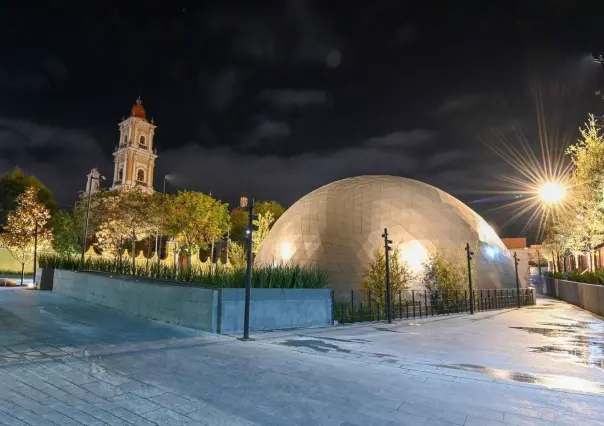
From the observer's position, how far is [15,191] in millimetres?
59031

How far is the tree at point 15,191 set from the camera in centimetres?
5828

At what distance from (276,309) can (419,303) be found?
419 inches

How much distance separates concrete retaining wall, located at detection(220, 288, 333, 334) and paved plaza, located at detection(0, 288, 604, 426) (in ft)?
3.13

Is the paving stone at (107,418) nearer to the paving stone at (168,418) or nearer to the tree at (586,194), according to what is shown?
the paving stone at (168,418)

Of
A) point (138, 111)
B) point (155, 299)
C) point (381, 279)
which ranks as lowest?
point (155, 299)

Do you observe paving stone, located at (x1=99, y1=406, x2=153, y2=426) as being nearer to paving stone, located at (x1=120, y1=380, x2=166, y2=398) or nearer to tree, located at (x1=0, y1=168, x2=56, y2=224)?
paving stone, located at (x1=120, y1=380, x2=166, y2=398)

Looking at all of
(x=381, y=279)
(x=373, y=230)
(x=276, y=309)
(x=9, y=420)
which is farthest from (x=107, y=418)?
(x=373, y=230)

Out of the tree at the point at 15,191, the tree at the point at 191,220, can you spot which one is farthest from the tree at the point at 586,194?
the tree at the point at 15,191

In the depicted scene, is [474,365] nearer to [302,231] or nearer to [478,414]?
[478,414]

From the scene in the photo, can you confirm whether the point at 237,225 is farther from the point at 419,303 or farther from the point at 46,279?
the point at 419,303

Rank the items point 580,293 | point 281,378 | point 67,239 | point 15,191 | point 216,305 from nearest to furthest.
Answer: point 281,378 < point 216,305 < point 580,293 < point 67,239 < point 15,191

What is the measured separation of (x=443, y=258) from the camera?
26125 mm

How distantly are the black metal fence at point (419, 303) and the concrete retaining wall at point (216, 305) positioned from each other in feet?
8.13

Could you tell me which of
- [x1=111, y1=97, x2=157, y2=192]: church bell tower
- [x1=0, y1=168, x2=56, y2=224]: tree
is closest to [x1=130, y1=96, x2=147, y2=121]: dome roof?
[x1=111, y1=97, x2=157, y2=192]: church bell tower
